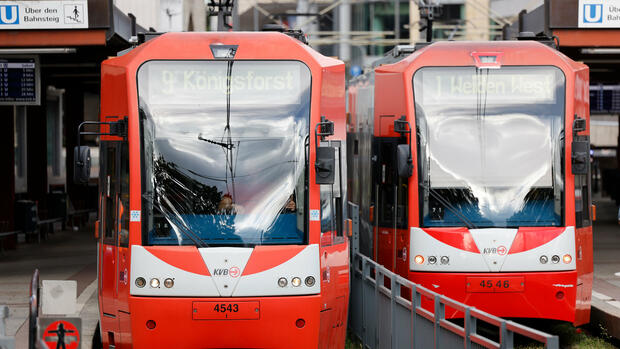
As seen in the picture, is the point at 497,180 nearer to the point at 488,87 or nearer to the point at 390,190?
the point at 488,87

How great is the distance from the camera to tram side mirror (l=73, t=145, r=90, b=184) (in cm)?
1073

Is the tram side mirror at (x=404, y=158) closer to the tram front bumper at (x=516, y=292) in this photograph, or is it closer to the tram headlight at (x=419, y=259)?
the tram headlight at (x=419, y=259)

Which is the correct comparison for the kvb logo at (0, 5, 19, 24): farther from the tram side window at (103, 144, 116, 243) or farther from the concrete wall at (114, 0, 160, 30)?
the tram side window at (103, 144, 116, 243)

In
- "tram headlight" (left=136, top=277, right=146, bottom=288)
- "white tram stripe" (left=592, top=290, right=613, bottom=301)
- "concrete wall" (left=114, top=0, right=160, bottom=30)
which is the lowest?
"white tram stripe" (left=592, top=290, right=613, bottom=301)

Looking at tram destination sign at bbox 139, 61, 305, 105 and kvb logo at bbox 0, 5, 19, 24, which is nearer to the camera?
tram destination sign at bbox 139, 61, 305, 105

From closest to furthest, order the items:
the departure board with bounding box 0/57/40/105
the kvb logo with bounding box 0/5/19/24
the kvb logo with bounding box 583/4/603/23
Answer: the kvb logo with bounding box 0/5/19/24 → the kvb logo with bounding box 583/4/603/23 → the departure board with bounding box 0/57/40/105

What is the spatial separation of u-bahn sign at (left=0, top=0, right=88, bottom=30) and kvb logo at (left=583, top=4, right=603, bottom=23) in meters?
7.96

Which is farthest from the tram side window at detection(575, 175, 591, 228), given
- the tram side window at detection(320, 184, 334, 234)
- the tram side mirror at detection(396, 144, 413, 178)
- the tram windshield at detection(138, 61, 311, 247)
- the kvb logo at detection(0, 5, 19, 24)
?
the kvb logo at detection(0, 5, 19, 24)

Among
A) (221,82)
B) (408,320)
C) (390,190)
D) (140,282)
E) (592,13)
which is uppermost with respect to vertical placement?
(592,13)

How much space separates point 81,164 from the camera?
10.8 metres

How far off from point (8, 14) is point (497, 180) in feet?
26.0

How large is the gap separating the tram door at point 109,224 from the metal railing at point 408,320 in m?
2.83

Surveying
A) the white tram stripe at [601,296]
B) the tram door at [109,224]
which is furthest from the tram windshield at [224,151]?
the white tram stripe at [601,296]

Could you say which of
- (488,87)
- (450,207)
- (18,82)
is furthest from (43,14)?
(450,207)
